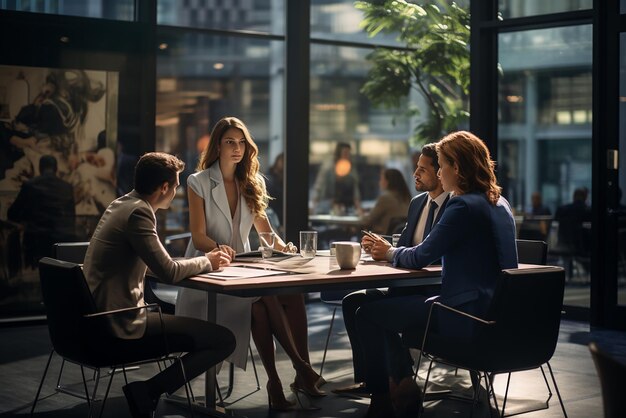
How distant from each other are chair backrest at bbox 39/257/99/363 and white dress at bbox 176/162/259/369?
1.03m

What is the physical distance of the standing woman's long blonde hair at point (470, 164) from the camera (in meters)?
4.41

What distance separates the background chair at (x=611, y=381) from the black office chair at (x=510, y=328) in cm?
156

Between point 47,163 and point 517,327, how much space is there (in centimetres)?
484

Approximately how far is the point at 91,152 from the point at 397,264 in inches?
156

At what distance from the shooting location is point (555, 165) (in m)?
8.38

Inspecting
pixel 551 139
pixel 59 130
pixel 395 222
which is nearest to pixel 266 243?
pixel 59 130

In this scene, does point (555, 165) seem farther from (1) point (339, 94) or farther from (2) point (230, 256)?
(2) point (230, 256)

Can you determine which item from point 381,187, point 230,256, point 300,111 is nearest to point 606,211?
point 381,187

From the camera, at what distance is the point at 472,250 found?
4.31 metres

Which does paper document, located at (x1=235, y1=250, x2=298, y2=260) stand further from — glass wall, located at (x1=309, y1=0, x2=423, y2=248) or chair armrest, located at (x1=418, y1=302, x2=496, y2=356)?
glass wall, located at (x1=309, y1=0, x2=423, y2=248)

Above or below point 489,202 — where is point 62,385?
below

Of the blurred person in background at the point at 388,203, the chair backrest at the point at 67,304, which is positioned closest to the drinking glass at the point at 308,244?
the chair backrest at the point at 67,304

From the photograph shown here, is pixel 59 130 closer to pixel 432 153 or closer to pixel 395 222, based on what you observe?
pixel 395 222

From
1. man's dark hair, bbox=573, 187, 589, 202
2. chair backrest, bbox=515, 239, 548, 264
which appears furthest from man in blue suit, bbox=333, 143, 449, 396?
man's dark hair, bbox=573, 187, 589, 202
